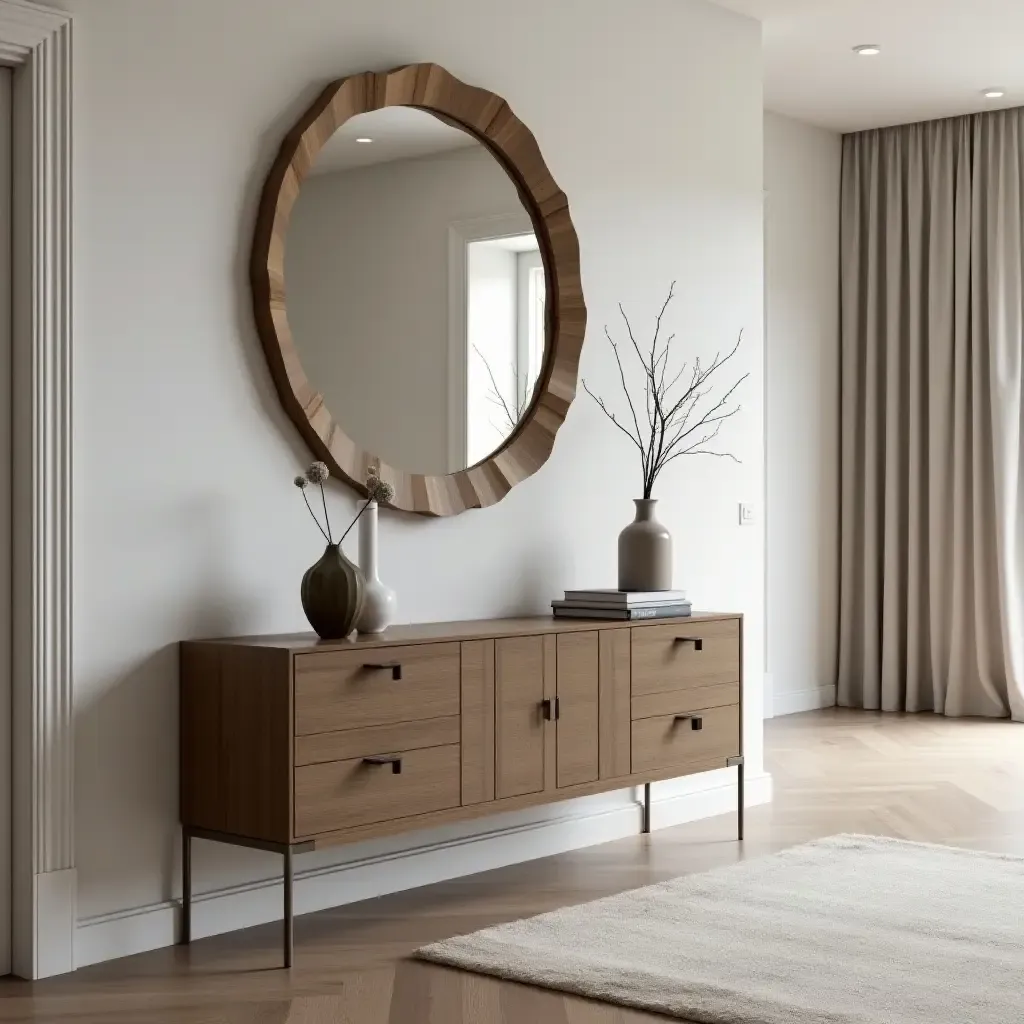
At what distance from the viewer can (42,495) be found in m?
3.09

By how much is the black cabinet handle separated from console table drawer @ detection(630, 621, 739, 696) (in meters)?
0.87

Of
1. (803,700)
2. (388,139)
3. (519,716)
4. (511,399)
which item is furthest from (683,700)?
(803,700)

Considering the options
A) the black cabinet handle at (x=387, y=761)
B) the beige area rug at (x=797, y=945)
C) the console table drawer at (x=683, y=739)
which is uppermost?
the black cabinet handle at (x=387, y=761)

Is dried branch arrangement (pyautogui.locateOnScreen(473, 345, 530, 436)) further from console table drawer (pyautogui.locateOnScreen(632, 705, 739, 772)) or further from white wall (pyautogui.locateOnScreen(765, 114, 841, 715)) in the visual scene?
white wall (pyautogui.locateOnScreen(765, 114, 841, 715))

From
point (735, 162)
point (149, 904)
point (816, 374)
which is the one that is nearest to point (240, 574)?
point (149, 904)

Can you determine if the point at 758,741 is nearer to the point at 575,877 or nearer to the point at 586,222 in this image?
the point at 575,877

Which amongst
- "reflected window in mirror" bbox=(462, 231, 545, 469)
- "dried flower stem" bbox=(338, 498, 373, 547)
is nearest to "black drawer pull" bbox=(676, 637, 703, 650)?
"reflected window in mirror" bbox=(462, 231, 545, 469)

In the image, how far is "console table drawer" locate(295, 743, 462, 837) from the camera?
3.17m

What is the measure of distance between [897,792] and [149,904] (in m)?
2.66

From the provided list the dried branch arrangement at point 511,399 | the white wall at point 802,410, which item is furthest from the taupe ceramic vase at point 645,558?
the white wall at point 802,410

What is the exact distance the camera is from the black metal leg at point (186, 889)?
3.33 m

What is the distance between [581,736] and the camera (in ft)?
12.6

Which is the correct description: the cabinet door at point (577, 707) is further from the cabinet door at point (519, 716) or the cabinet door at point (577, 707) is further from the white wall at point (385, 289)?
the white wall at point (385, 289)

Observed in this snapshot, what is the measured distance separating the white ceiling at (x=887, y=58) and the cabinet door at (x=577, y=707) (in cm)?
231
